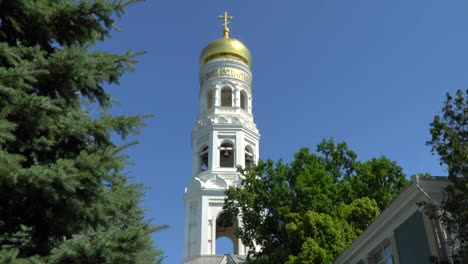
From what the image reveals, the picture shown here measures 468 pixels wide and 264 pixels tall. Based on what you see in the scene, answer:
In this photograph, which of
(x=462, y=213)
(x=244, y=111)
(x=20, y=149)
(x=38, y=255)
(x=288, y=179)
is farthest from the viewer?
(x=244, y=111)

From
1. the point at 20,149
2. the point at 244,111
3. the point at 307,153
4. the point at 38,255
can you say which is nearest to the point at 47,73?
the point at 20,149

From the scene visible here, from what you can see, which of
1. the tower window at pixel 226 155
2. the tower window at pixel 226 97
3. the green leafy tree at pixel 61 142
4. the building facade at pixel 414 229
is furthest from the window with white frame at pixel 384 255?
the tower window at pixel 226 97

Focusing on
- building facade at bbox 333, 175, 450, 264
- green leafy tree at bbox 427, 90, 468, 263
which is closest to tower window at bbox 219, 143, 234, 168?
building facade at bbox 333, 175, 450, 264

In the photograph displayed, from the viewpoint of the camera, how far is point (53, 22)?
9.77 meters

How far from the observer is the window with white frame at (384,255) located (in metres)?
13.6

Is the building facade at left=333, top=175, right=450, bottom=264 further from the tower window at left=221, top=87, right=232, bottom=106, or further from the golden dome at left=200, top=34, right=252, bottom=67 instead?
the golden dome at left=200, top=34, right=252, bottom=67

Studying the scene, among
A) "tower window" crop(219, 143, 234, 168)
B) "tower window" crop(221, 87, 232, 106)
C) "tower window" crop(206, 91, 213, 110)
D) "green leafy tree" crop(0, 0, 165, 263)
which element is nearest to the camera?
"green leafy tree" crop(0, 0, 165, 263)

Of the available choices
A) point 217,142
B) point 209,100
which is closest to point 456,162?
point 217,142

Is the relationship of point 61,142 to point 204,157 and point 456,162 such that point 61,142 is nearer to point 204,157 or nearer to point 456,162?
point 456,162

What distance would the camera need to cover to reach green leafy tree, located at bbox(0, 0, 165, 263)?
7.70 meters

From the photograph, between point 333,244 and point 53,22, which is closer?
point 53,22

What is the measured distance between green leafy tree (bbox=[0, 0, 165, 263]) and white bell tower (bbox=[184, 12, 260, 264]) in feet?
74.0

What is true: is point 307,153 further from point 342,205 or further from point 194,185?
point 194,185

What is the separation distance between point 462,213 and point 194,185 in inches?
1018
